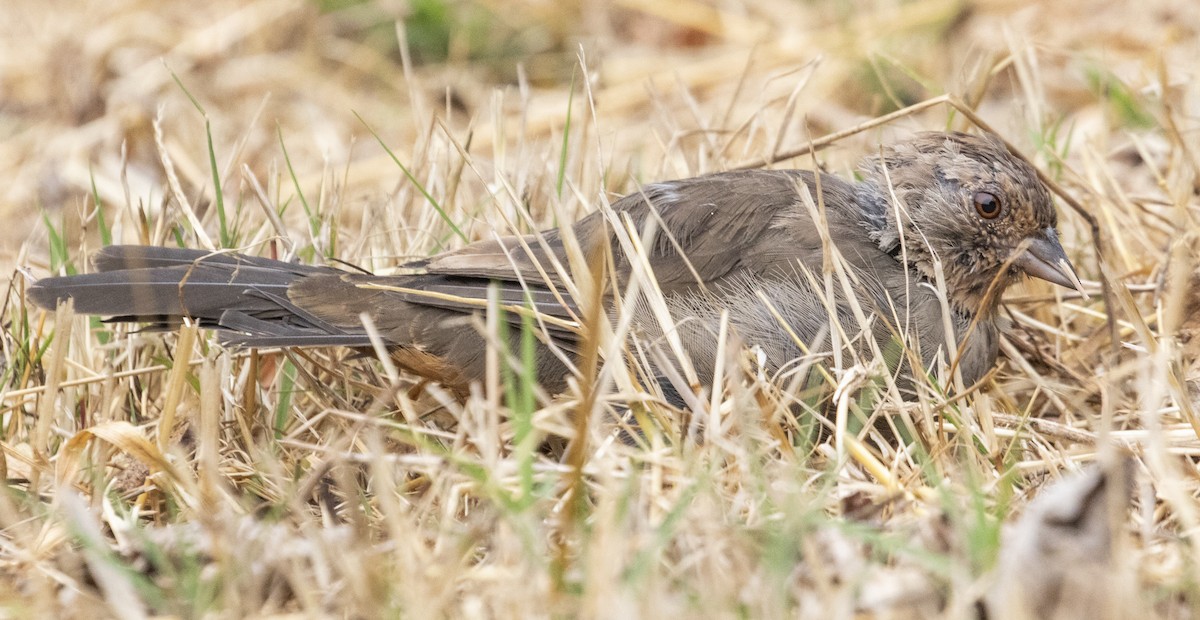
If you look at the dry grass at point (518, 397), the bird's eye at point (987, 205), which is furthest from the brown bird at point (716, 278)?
the dry grass at point (518, 397)

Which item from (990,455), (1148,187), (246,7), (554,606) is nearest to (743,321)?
(990,455)

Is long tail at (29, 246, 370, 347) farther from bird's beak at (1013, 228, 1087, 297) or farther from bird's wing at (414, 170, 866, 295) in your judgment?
bird's beak at (1013, 228, 1087, 297)

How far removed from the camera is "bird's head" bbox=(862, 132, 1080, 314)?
3355mm

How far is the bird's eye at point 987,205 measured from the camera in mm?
3383

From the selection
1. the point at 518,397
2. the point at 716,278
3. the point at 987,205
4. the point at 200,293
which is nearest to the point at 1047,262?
the point at 987,205

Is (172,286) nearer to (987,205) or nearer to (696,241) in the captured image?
(696,241)

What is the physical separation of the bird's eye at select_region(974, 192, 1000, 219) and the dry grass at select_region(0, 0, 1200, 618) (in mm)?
346

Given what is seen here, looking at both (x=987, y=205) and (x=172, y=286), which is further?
(x=987, y=205)

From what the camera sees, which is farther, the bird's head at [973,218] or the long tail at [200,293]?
the bird's head at [973,218]

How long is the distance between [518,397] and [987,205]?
136cm

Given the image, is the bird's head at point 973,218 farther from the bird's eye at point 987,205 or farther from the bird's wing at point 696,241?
the bird's wing at point 696,241

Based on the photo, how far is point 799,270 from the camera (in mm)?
3232

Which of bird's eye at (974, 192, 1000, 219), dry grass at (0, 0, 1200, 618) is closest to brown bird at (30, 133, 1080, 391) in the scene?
bird's eye at (974, 192, 1000, 219)

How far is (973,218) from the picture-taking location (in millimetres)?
3416
